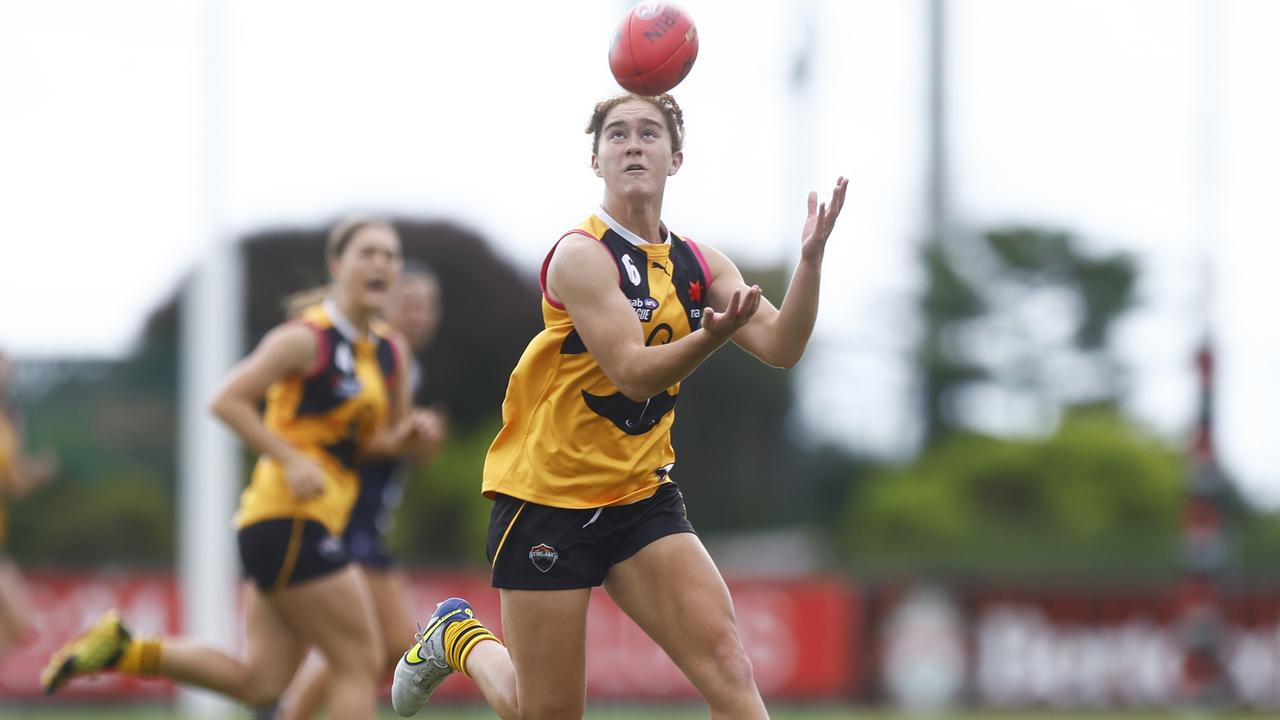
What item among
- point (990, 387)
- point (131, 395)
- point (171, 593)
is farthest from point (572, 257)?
point (990, 387)

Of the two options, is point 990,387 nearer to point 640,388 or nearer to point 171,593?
point 171,593

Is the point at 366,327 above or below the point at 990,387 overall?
above

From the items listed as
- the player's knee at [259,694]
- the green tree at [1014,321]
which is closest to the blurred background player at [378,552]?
the player's knee at [259,694]

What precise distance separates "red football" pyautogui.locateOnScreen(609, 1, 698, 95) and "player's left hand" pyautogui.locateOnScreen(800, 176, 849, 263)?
0.73 meters

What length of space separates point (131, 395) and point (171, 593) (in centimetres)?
395

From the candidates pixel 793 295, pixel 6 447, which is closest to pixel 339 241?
pixel 793 295

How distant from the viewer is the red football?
229 inches

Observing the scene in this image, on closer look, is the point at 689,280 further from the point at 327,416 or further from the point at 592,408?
the point at 327,416

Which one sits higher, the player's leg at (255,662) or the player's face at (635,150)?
the player's face at (635,150)

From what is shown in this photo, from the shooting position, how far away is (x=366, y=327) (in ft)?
25.7

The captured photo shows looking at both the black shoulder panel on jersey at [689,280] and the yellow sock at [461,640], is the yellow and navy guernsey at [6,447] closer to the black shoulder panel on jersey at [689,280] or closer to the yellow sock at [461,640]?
the yellow sock at [461,640]

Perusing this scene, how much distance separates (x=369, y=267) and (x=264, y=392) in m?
0.70

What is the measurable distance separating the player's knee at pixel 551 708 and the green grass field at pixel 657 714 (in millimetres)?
9019

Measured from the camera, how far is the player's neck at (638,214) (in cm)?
570
